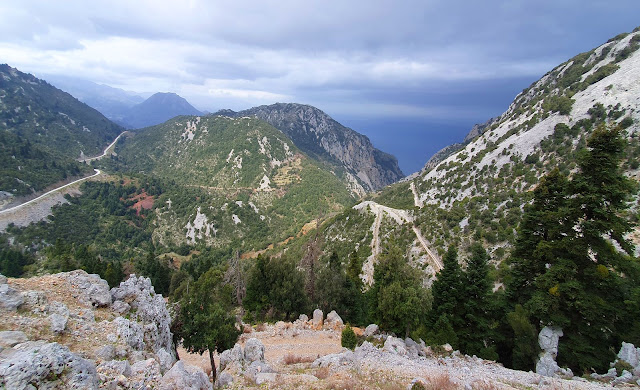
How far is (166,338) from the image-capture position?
1625 cm

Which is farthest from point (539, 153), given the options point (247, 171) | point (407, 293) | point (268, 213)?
point (247, 171)

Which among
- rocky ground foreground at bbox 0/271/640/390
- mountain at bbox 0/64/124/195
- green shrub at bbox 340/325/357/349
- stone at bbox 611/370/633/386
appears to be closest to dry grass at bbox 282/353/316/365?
rocky ground foreground at bbox 0/271/640/390

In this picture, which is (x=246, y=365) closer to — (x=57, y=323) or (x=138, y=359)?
(x=138, y=359)

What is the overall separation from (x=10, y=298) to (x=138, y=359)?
220 inches

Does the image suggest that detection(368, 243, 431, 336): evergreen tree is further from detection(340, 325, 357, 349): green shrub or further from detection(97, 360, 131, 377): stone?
detection(97, 360, 131, 377): stone

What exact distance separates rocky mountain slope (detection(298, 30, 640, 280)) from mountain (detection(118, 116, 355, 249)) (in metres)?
53.6

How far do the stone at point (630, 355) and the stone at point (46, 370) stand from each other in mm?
22560

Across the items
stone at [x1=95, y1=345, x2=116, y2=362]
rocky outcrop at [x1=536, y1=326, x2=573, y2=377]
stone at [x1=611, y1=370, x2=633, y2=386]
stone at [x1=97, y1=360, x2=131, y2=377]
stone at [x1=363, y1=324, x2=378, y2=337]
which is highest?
stone at [x1=611, y1=370, x2=633, y2=386]

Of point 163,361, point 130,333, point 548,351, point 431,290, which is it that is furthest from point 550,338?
point 130,333

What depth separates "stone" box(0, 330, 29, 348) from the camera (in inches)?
345

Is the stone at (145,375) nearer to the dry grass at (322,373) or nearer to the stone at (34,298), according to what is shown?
the stone at (34,298)

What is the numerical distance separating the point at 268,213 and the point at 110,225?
58.9 m

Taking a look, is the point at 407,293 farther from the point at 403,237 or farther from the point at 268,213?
the point at 268,213

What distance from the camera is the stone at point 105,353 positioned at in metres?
10.7
